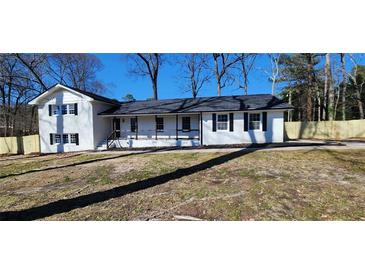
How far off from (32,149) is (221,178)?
1599 centimetres

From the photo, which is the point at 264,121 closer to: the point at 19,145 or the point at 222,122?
the point at 222,122

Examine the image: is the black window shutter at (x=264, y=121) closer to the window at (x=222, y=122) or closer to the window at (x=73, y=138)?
the window at (x=222, y=122)

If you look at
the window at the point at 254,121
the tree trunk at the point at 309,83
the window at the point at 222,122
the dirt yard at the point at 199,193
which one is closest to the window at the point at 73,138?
the dirt yard at the point at 199,193

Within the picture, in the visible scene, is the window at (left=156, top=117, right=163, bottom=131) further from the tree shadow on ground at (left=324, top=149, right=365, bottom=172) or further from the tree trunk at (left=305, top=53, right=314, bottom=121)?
the tree trunk at (left=305, top=53, right=314, bottom=121)

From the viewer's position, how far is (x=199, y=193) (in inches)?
160

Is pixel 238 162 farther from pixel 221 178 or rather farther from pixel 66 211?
pixel 66 211

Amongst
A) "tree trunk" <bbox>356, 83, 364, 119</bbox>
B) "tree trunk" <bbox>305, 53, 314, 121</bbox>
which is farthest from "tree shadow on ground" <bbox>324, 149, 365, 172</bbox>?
"tree trunk" <bbox>356, 83, 364, 119</bbox>

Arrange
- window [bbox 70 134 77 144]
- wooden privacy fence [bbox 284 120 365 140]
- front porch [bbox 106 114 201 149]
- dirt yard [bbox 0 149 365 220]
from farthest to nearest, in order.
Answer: wooden privacy fence [bbox 284 120 365 140], window [bbox 70 134 77 144], front porch [bbox 106 114 201 149], dirt yard [bbox 0 149 365 220]

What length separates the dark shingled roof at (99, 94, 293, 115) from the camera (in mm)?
11903

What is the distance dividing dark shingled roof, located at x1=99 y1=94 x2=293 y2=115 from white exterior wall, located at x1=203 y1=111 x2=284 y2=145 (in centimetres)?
55

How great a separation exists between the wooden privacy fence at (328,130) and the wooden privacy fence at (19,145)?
2126cm

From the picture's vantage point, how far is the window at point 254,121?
11.8 metres

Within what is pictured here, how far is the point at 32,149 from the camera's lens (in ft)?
48.0
